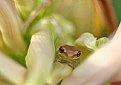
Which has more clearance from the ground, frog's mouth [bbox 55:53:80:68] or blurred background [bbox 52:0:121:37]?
blurred background [bbox 52:0:121:37]

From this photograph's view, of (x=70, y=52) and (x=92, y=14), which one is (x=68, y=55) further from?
(x=92, y=14)

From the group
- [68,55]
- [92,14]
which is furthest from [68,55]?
[92,14]

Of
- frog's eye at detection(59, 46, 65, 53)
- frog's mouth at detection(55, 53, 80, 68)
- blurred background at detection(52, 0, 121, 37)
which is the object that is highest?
blurred background at detection(52, 0, 121, 37)

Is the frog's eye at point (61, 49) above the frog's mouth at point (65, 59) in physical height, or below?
above

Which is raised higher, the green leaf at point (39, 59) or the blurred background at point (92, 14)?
the blurred background at point (92, 14)

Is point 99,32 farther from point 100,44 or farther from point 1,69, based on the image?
point 1,69

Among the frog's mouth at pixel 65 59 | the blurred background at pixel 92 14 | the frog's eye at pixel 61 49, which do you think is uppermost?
the blurred background at pixel 92 14

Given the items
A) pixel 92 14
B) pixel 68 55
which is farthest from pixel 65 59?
pixel 92 14
